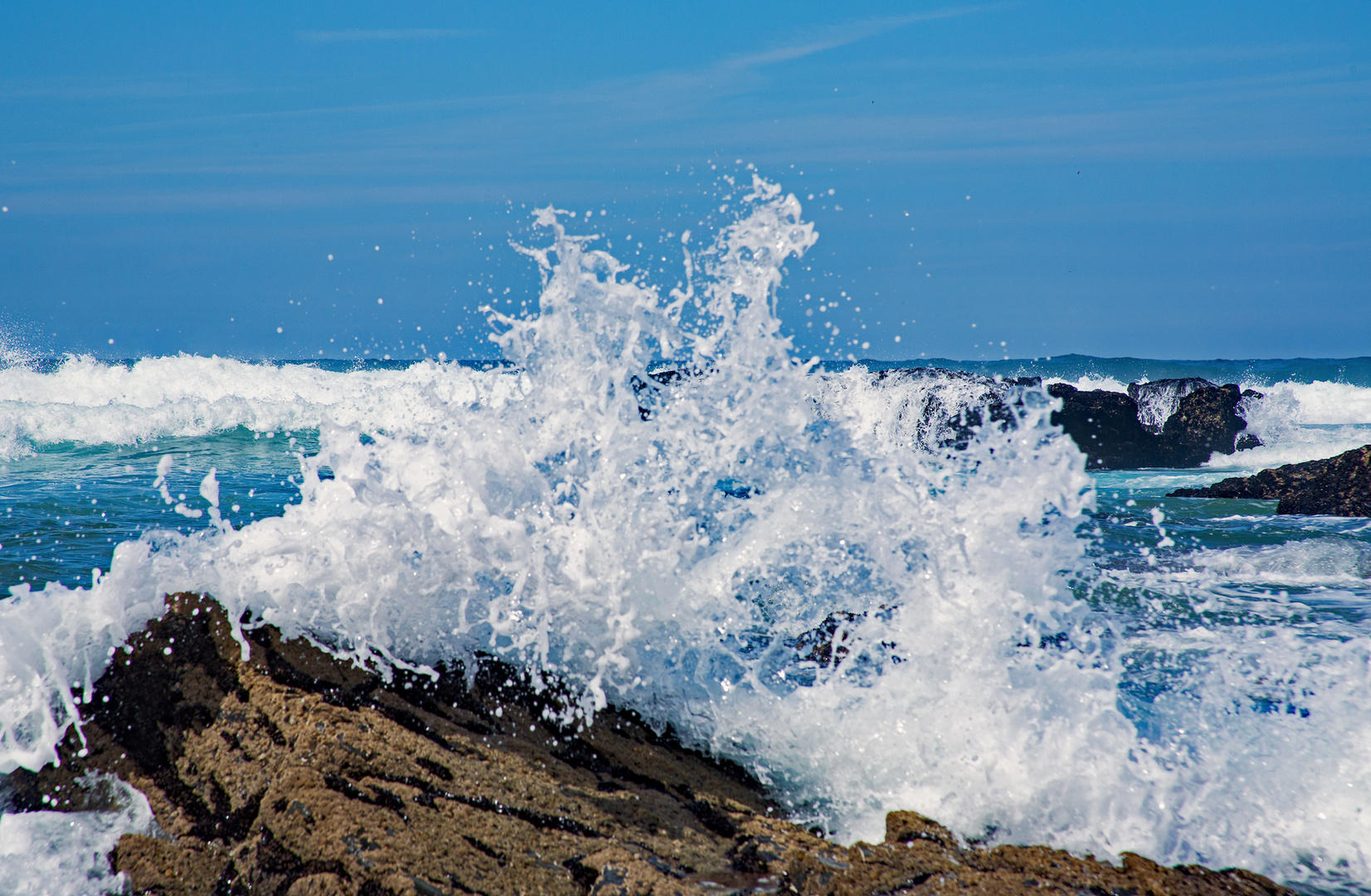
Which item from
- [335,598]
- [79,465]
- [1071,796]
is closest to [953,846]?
[1071,796]

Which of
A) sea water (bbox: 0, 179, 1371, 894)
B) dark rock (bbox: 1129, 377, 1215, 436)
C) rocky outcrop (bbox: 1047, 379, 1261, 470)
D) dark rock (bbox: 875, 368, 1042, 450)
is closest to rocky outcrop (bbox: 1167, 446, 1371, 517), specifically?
sea water (bbox: 0, 179, 1371, 894)

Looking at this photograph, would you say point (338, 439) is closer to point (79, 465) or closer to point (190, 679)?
point (190, 679)

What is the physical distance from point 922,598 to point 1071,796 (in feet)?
3.12

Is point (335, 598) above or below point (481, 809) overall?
above

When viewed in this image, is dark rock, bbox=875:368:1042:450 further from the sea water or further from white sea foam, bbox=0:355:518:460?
the sea water

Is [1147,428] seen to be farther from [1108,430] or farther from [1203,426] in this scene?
[1108,430]

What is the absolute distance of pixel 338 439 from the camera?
12.5 feet

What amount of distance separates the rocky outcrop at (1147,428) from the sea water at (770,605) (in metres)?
9.68

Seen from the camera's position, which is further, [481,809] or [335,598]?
[335,598]

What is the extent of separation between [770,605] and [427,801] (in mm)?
1883

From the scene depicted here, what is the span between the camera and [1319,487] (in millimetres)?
8617

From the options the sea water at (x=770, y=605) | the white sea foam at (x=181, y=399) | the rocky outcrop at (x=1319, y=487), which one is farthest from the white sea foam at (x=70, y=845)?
the rocky outcrop at (x=1319, y=487)

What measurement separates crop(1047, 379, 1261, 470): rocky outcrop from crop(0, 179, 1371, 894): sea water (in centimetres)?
968

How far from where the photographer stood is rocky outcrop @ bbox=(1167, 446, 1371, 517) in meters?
8.24
